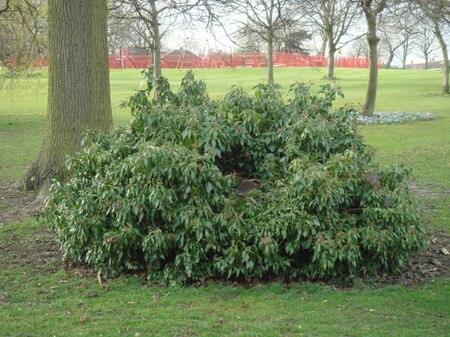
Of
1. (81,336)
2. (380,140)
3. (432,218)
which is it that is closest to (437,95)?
(380,140)

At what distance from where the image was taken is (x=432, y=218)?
29.1 ft

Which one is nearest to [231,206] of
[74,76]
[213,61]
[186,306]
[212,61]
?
[186,306]

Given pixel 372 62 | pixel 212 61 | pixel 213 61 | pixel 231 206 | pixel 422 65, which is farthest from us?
pixel 422 65

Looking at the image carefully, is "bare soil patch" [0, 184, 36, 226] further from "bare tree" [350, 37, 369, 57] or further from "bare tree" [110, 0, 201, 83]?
"bare tree" [350, 37, 369, 57]

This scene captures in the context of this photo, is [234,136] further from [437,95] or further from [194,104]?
[437,95]

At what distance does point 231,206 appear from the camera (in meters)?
6.47

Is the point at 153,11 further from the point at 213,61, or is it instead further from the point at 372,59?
the point at 213,61

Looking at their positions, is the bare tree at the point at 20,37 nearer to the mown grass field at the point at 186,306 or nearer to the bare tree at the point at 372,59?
the mown grass field at the point at 186,306

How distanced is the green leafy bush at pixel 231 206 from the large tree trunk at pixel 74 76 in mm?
2761

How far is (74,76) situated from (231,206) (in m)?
4.52

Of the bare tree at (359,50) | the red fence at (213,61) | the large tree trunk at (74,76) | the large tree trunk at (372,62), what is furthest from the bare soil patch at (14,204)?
the bare tree at (359,50)

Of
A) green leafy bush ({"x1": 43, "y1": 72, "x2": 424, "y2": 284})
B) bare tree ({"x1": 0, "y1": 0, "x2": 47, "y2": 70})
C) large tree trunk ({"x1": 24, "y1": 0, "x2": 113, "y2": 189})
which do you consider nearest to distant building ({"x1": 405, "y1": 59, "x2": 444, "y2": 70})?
bare tree ({"x1": 0, "y1": 0, "x2": 47, "y2": 70})

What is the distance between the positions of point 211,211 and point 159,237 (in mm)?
621

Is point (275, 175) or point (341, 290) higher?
point (275, 175)
